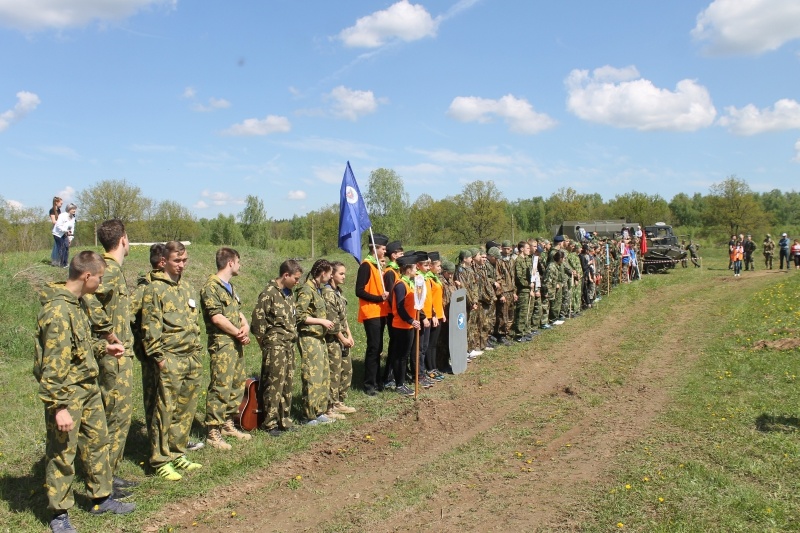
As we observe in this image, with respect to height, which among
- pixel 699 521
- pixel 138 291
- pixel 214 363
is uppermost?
pixel 138 291

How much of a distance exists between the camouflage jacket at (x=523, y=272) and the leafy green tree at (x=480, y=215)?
36.8m

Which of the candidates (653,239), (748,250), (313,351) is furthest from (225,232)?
(313,351)

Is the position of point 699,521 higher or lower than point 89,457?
lower

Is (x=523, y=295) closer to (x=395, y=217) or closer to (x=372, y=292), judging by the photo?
(x=372, y=292)

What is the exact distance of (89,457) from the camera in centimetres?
456

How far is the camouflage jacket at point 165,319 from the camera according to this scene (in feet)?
17.6

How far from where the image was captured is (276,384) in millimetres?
6566

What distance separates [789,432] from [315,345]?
5269mm

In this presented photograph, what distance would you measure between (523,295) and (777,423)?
6.34 meters

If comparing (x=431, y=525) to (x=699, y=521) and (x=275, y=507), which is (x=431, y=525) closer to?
(x=275, y=507)

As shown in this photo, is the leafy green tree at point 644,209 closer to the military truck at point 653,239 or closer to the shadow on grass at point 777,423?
the military truck at point 653,239

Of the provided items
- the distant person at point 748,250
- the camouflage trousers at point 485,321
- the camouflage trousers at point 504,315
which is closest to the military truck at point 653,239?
the distant person at point 748,250

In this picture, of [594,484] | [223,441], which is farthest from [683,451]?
[223,441]

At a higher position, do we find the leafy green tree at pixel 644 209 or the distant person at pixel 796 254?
the leafy green tree at pixel 644 209
